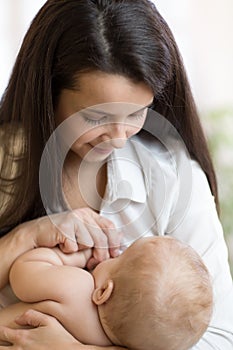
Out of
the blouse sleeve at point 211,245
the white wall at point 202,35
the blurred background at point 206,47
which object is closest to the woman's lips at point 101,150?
the blouse sleeve at point 211,245

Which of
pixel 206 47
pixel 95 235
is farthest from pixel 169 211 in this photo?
pixel 206 47

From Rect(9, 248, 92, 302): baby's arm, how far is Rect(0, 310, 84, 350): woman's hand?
0.14ft

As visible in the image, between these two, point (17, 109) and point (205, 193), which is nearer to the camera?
point (17, 109)

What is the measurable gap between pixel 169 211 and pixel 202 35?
1019 millimetres

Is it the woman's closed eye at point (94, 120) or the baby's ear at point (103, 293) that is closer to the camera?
the baby's ear at point (103, 293)

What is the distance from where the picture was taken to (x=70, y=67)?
4.75ft

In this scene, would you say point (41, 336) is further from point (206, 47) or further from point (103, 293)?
point (206, 47)

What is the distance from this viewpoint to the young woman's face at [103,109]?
1422mm

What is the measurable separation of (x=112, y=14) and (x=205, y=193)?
1.72ft

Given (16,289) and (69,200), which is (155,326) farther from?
(69,200)

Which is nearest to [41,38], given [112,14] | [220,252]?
[112,14]

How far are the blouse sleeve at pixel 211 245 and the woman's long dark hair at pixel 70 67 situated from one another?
0.19 m

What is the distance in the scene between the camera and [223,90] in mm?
2449

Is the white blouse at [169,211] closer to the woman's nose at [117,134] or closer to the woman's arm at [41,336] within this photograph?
the woman's nose at [117,134]
